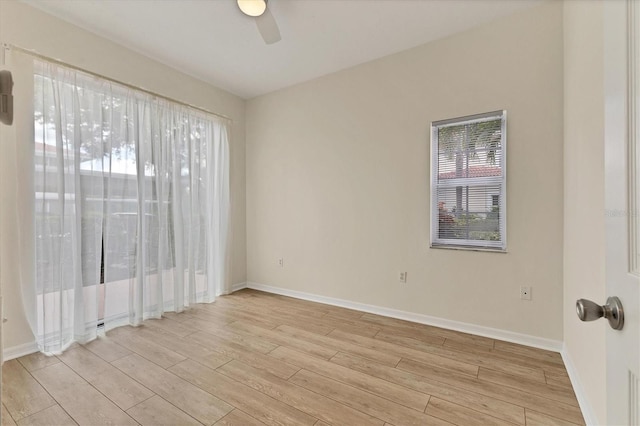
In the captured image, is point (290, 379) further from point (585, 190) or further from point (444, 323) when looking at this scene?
point (585, 190)

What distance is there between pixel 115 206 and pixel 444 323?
3515mm

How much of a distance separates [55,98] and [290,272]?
9.85 ft

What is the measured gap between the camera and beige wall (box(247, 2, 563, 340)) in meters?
2.37

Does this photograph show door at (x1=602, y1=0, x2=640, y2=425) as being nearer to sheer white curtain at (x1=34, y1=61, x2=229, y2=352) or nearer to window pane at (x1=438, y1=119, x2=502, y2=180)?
window pane at (x1=438, y1=119, x2=502, y2=180)

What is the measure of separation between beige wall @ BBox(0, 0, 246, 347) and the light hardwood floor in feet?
2.02

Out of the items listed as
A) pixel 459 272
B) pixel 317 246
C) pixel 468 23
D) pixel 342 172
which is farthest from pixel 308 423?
pixel 468 23

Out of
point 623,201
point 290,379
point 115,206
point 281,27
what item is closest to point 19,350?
point 115,206

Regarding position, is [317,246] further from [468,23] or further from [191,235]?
[468,23]

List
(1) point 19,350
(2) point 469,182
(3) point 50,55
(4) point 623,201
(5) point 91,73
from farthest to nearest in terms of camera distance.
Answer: (2) point 469,182, (5) point 91,73, (3) point 50,55, (1) point 19,350, (4) point 623,201

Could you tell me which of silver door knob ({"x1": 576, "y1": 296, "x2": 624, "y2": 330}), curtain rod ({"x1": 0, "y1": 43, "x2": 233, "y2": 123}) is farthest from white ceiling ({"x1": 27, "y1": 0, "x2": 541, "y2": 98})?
silver door knob ({"x1": 576, "y1": 296, "x2": 624, "y2": 330})

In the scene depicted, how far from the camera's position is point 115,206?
2766mm

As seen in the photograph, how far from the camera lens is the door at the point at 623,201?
0.58 m

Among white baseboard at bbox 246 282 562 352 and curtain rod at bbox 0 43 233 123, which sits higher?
curtain rod at bbox 0 43 233 123

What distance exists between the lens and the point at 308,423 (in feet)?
5.06
